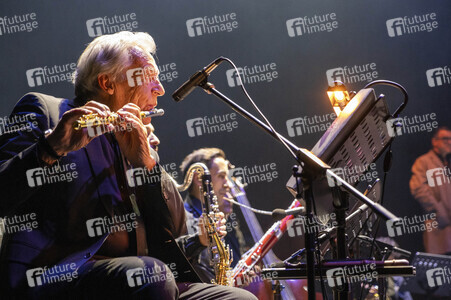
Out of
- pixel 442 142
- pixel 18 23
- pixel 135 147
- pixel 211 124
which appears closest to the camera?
pixel 135 147

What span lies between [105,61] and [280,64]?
10.5ft

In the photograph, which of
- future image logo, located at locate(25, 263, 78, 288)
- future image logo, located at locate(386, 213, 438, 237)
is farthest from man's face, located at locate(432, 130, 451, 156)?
future image logo, located at locate(25, 263, 78, 288)

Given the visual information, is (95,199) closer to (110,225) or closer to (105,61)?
(110,225)

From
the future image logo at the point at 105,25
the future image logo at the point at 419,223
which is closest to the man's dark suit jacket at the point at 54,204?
the future image logo at the point at 105,25

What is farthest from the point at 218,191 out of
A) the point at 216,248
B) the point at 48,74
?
the point at 48,74

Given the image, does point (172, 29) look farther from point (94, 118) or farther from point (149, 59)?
point (94, 118)

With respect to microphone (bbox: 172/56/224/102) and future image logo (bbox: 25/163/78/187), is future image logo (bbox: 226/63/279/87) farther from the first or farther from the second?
future image logo (bbox: 25/163/78/187)

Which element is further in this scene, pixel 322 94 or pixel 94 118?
pixel 322 94

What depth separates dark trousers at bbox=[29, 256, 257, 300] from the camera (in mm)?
1521

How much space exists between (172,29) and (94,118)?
3.45 metres

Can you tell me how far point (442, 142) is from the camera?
521cm

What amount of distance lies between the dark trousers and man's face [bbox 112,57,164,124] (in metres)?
0.86

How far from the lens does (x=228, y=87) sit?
198 inches

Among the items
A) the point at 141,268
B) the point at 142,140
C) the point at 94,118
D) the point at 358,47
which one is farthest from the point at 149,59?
the point at 358,47
